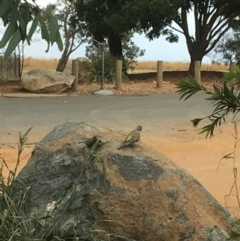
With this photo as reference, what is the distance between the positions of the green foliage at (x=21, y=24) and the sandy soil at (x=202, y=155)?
12.0 ft

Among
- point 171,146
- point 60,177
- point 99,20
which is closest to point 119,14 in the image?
point 99,20

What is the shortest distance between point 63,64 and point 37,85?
10325 mm

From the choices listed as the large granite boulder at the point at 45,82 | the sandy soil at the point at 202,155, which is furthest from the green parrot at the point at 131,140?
the large granite boulder at the point at 45,82

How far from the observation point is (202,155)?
9688 millimetres

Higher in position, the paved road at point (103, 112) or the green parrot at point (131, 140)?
the green parrot at point (131, 140)

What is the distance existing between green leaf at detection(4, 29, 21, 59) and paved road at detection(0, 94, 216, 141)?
8860 millimetres

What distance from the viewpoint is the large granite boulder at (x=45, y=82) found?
19.7m

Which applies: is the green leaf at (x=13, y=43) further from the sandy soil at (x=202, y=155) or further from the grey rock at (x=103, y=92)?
the grey rock at (x=103, y=92)

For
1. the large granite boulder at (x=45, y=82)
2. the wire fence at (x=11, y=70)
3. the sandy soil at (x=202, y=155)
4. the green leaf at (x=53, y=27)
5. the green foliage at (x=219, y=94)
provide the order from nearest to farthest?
the green leaf at (x=53, y=27)
the green foliage at (x=219, y=94)
the sandy soil at (x=202, y=155)
the large granite boulder at (x=45, y=82)
the wire fence at (x=11, y=70)

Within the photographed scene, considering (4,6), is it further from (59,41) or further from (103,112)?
(103,112)

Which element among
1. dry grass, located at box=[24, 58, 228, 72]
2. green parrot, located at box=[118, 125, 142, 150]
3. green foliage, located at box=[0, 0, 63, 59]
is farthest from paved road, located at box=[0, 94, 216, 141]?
dry grass, located at box=[24, 58, 228, 72]

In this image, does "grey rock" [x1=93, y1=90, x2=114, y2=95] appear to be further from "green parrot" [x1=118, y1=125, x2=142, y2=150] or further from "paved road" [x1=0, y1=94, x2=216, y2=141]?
"green parrot" [x1=118, y1=125, x2=142, y2=150]

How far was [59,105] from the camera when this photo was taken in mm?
16641

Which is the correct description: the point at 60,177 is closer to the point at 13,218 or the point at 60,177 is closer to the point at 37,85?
the point at 13,218
